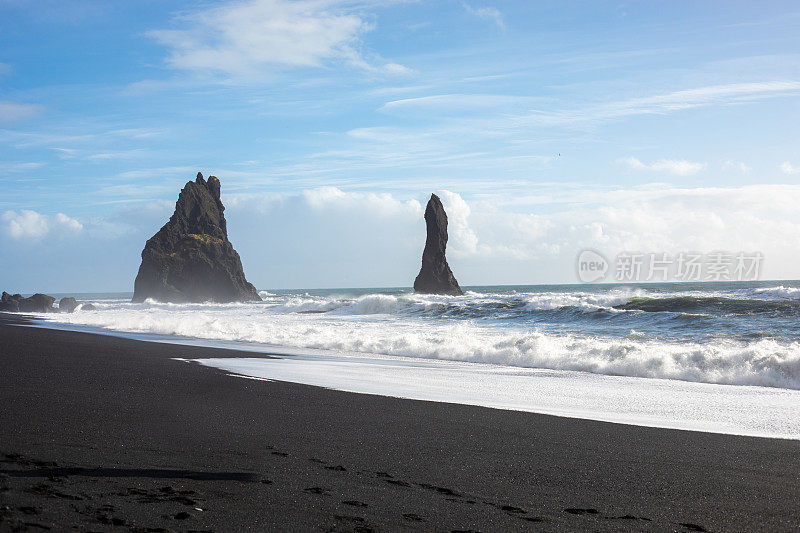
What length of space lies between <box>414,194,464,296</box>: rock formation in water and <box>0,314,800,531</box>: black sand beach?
55.2 m

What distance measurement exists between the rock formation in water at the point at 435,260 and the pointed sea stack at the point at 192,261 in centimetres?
2818

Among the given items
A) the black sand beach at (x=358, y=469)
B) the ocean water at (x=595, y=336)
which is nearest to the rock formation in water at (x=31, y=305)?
the ocean water at (x=595, y=336)

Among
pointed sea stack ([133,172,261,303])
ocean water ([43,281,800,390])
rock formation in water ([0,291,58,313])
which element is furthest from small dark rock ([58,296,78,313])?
ocean water ([43,281,800,390])

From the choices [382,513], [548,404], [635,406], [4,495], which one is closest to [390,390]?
[548,404]

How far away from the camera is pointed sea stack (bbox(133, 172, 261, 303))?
7612cm

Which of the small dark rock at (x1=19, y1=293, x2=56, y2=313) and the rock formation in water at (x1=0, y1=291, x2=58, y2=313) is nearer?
the small dark rock at (x1=19, y1=293, x2=56, y2=313)

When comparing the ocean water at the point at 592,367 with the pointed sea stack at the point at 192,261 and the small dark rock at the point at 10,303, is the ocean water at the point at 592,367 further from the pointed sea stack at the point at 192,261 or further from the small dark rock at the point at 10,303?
the pointed sea stack at the point at 192,261

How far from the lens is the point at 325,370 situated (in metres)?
10.9

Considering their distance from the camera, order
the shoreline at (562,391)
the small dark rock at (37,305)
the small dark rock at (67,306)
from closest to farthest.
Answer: the shoreline at (562,391) < the small dark rock at (67,306) < the small dark rock at (37,305)

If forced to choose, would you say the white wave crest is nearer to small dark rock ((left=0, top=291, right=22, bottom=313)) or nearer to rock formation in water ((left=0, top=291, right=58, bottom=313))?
rock formation in water ((left=0, top=291, right=58, bottom=313))

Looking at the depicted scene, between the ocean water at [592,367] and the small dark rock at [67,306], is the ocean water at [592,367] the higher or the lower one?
the higher one

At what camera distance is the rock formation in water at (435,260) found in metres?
62.4

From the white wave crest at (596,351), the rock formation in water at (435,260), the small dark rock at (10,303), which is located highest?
the rock formation in water at (435,260)

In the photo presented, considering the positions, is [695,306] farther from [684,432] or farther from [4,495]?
[4,495]
